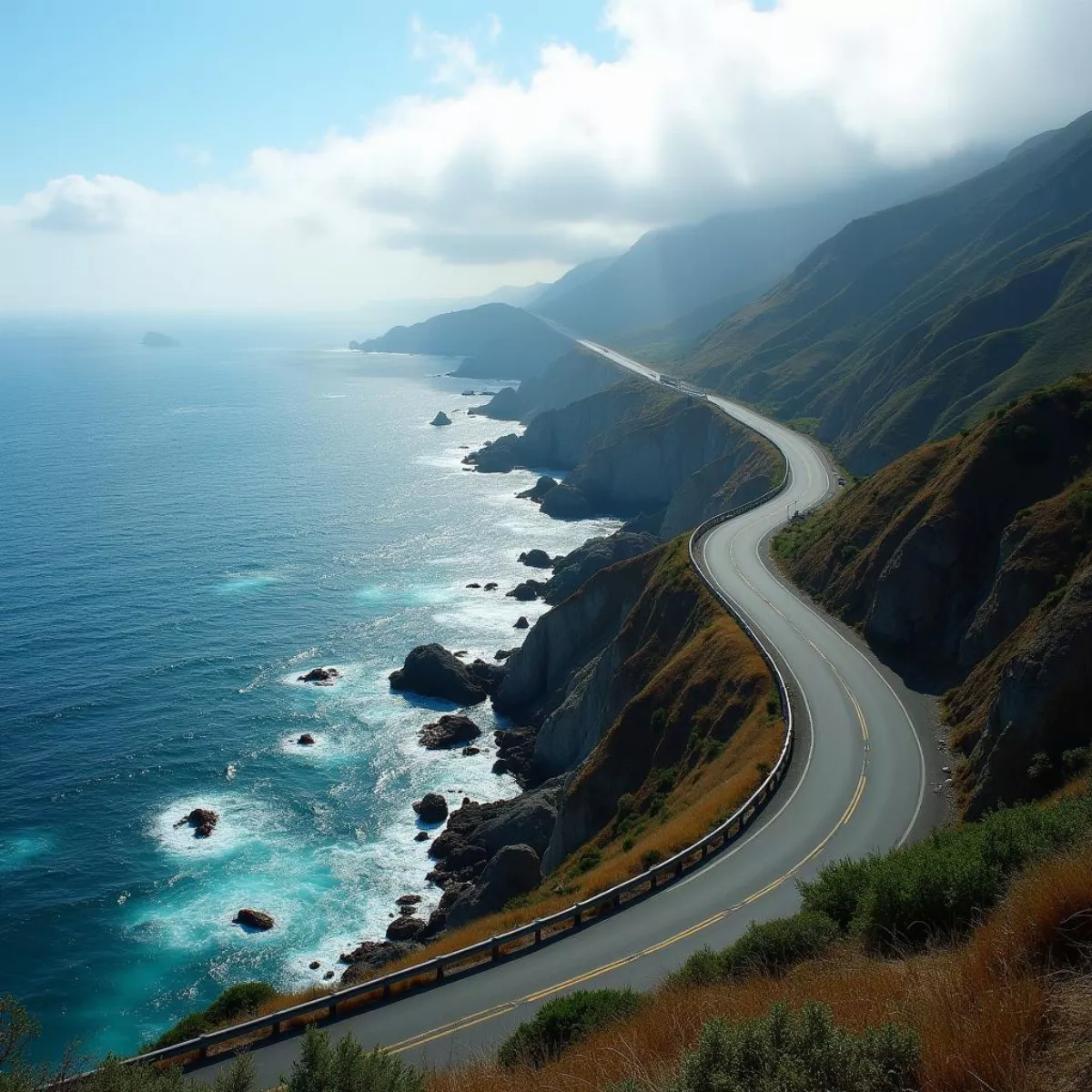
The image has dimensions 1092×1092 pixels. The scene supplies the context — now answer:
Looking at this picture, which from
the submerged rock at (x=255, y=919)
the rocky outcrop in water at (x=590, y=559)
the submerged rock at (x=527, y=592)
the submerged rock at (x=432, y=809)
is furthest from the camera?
the submerged rock at (x=527, y=592)

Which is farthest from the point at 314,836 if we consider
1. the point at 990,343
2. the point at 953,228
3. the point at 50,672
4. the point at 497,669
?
the point at 953,228

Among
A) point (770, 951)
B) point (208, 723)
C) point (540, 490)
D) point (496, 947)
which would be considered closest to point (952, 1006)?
point (770, 951)

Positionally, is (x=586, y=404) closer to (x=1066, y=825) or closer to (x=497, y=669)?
(x=497, y=669)

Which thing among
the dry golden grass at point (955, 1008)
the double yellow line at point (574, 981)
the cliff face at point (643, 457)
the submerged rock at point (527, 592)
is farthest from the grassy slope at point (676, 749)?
the cliff face at point (643, 457)

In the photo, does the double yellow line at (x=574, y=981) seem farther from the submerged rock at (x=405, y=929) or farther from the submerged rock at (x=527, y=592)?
the submerged rock at (x=527, y=592)

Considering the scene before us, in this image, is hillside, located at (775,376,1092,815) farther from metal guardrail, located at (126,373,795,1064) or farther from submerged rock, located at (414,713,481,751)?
submerged rock, located at (414,713,481,751)

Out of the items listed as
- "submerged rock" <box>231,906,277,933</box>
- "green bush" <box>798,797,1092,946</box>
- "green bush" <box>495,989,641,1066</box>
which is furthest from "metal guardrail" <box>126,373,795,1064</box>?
"submerged rock" <box>231,906,277,933</box>

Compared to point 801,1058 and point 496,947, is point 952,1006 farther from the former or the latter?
point 496,947
